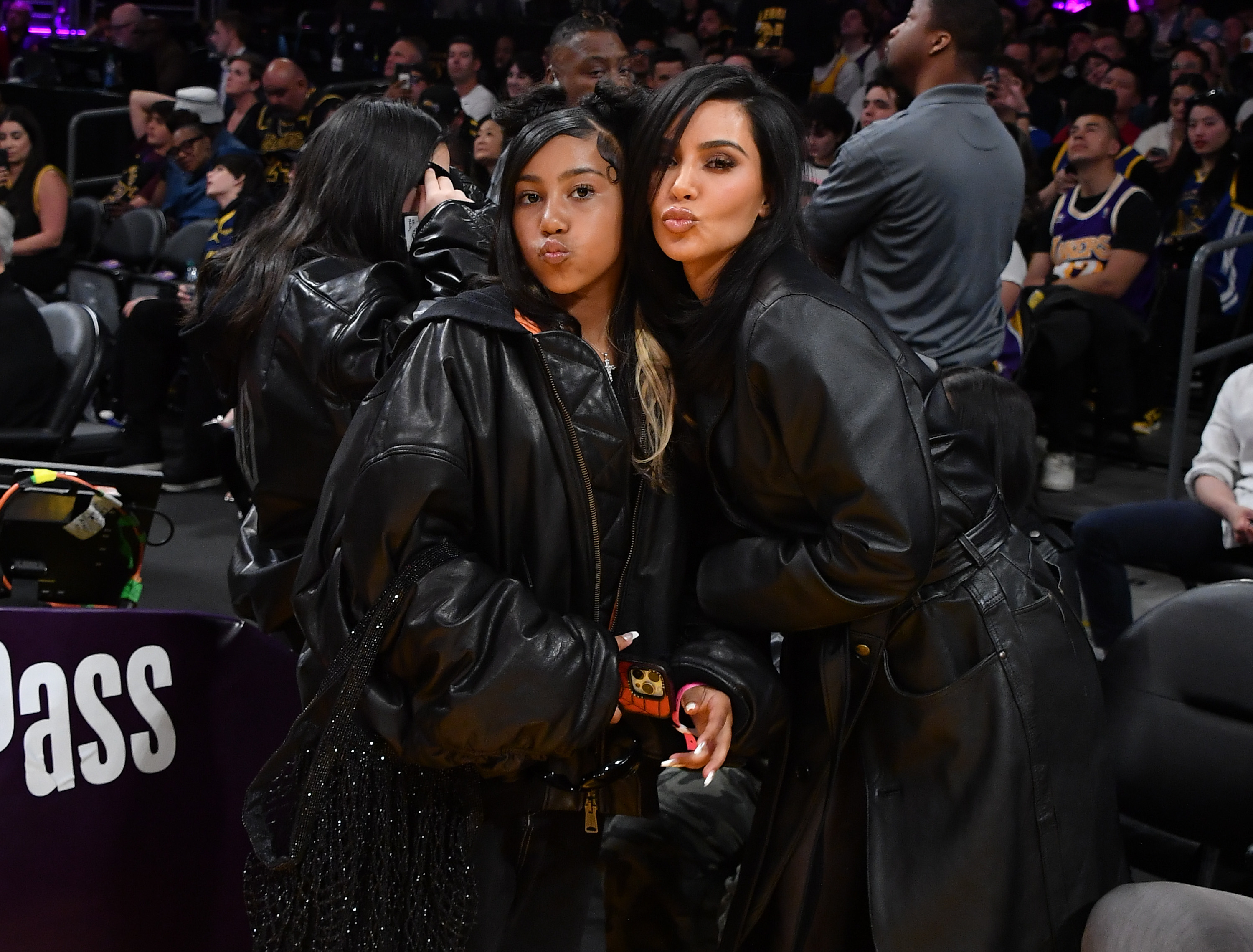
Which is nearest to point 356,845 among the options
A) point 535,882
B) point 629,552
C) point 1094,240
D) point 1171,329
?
point 535,882

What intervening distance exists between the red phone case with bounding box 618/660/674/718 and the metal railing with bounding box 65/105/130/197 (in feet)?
26.9

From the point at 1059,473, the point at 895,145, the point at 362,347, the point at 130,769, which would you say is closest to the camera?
the point at 362,347

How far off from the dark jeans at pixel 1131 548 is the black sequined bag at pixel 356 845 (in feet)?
8.51

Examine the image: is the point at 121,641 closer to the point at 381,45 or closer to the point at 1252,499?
the point at 1252,499

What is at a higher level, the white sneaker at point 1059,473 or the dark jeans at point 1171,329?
the dark jeans at point 1171,329

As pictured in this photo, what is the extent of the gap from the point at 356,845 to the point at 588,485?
58cm

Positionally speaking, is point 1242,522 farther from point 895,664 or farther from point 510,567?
point 510,567

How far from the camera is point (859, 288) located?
130 inches

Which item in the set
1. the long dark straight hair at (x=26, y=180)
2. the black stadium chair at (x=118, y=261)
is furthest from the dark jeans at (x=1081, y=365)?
the long dark straight hair at (x=26, y=180)

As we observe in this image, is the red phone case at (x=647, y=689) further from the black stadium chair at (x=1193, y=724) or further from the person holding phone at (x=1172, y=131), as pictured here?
the person holding phone at (x=1172, y=131)

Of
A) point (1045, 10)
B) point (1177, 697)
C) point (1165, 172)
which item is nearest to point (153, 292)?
point (1165, 172)

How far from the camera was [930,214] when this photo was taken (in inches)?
124

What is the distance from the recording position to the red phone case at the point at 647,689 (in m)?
1.84

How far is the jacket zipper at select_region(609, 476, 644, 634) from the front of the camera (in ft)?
6.25
